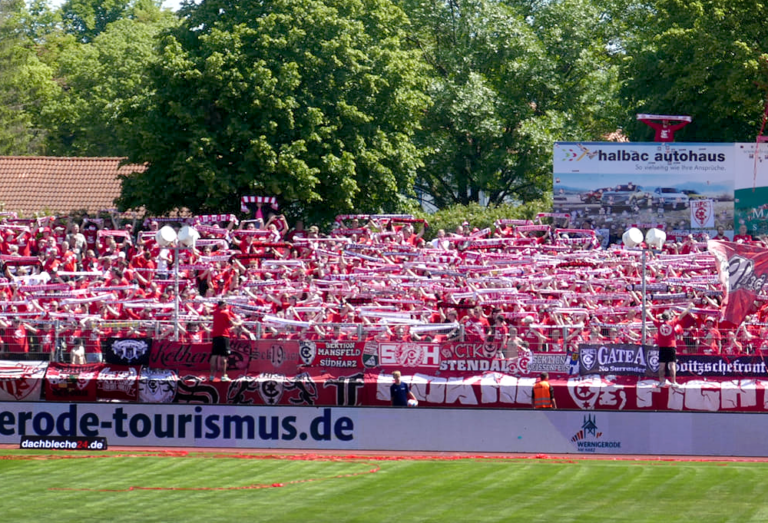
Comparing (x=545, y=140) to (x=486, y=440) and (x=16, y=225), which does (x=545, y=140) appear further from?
(x=486, y=440)

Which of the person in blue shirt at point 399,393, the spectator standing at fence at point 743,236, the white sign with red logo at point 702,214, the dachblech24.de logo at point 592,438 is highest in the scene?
the white sign with red logo at point 702,214

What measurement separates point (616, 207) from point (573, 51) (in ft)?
62.7

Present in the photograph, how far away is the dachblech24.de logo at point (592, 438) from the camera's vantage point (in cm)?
2247

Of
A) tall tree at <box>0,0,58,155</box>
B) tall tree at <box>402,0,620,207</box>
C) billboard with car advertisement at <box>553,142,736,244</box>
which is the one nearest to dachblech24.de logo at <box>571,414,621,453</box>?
billboard with car advertisement at <box>553,142,736,244</box>

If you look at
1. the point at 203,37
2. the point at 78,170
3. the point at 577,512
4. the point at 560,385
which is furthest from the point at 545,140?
the point at 577,512

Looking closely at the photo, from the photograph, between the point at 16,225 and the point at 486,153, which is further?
the point at 486,153

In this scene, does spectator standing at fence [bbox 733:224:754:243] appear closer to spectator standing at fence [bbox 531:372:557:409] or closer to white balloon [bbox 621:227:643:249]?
white balloon [bbox 621:227:643:249]

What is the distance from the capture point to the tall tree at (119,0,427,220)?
4062cm

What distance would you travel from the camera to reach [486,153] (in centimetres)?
5428

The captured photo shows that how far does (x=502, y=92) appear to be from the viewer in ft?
182

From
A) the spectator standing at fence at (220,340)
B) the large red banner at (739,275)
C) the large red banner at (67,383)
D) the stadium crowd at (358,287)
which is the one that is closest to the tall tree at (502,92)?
the stadium crowd at (358,287)

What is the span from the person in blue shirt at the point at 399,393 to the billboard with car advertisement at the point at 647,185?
16.0 m

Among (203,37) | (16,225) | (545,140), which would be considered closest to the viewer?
(16,225)

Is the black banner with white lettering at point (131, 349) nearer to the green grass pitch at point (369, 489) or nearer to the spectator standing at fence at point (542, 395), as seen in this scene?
the green grass pitch at point (369, 489)
